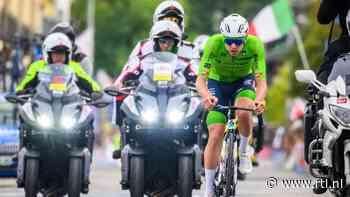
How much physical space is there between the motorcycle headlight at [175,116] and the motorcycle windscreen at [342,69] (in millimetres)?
2328

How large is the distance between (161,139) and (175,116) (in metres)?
0.25

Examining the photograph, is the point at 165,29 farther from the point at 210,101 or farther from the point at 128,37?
the point at 128,37

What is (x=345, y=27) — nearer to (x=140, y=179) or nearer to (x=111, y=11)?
(x=140, y=179)

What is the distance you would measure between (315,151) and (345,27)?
119 centimetres

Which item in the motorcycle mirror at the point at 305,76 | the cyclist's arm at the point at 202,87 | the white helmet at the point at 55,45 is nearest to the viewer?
the motorcycle mirror at the point at 305,76

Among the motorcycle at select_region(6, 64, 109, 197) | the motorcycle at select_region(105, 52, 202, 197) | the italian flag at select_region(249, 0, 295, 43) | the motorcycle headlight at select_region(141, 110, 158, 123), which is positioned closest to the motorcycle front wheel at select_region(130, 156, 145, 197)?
the motorcycle at select_region(105, 52, 202, 197)

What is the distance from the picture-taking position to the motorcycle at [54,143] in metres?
14.4

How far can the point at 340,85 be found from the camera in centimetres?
→ 1170

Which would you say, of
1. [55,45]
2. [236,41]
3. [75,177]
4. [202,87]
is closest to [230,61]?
[236,41]

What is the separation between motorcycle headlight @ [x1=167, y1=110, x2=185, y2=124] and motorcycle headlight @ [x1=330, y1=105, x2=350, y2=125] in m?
2.62

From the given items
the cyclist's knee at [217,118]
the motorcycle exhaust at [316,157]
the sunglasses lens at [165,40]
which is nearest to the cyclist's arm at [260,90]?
the cyclist's knee at [217,118]

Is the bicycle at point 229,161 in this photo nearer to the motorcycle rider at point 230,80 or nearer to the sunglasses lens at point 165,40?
the motorcycle rider at point 230,80

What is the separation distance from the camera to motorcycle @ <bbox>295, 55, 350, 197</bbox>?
37.8 ft

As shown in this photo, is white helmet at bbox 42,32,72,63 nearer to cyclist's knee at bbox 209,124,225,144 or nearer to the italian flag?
cyclist's knee at bbox 209,124,225,144
